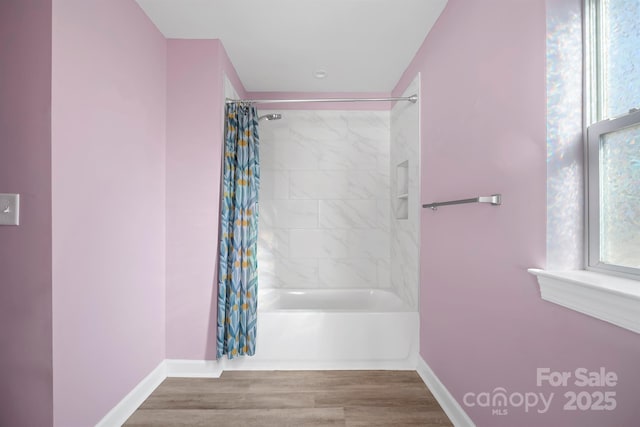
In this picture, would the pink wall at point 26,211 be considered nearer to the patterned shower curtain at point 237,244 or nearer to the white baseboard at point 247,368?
the white baseboard at point 247,368

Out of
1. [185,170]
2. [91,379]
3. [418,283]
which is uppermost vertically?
[185,170]

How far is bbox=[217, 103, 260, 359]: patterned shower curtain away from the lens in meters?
2.31

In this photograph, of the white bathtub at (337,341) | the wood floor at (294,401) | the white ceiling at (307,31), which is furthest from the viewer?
the white bathtub at (337,341)

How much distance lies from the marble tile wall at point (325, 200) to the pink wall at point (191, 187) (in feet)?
3.44

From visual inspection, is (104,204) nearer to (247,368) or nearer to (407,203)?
(247,368)

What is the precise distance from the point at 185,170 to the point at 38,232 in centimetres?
107

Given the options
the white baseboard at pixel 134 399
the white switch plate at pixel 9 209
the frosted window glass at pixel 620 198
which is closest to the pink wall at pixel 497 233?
the frosted window glass at pixel 620 198

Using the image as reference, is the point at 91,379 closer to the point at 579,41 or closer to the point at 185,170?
the point at 185,170

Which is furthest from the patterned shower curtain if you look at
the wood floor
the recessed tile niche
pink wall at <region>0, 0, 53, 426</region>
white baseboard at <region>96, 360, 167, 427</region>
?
the recessed tile niche

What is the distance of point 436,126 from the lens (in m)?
2.09

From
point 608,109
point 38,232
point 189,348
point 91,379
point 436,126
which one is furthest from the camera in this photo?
point 189,348

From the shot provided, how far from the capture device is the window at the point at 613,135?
939 millimetres

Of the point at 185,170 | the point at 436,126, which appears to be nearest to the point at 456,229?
the point at 436,126

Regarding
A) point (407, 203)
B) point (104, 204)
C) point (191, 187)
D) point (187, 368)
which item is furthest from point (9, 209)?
point (407, 203)
